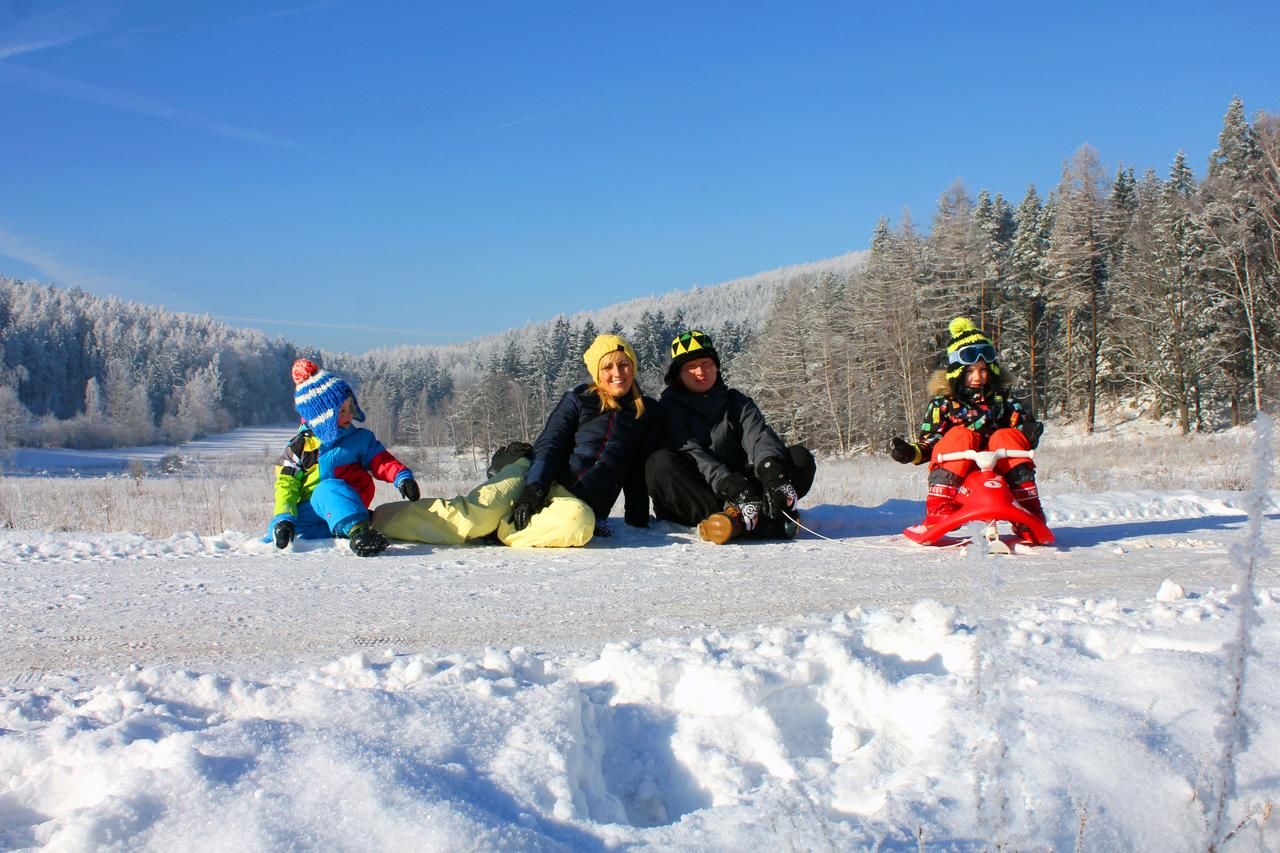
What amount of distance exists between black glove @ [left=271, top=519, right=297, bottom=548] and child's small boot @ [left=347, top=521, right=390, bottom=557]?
466 mm

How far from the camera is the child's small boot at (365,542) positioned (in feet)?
18.8

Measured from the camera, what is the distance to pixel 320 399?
245 inches

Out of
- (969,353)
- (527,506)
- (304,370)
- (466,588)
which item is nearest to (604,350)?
(527,506)

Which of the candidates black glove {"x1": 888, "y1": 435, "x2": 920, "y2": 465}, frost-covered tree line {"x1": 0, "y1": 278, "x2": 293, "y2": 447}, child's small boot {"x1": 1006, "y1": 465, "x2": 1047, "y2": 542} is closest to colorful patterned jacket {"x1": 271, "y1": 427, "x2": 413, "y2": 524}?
black glove {"x1": 888, "y1": 435, "x2": 920, "y2": 465}

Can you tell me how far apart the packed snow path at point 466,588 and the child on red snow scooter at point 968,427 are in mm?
509

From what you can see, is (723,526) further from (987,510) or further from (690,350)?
(987,510)

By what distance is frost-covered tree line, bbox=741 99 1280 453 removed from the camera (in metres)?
30.4

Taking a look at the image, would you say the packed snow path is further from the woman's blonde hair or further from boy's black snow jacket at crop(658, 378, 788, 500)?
the woman's blonde hair

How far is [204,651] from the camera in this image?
3676 millimetres

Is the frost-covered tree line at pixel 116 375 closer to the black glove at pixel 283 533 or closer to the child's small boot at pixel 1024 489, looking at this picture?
the black glove at pixel 283 533

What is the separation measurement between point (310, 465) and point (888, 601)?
14.2ft

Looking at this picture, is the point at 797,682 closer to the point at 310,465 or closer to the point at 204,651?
the point at 204,651

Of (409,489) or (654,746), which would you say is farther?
(409,489)

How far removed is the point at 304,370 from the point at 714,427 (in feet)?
11.5
